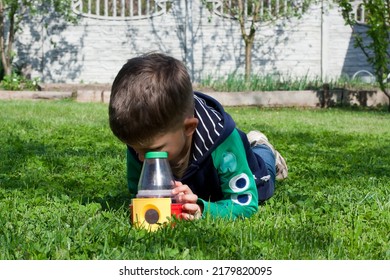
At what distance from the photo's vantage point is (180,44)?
15.7m

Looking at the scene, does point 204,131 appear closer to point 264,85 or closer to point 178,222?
point 178,222

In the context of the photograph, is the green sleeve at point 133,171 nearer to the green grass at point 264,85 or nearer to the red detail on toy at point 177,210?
the red detail on toy at point 177,210

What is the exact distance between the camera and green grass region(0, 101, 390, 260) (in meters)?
2.76

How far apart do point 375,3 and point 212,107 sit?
347 inches

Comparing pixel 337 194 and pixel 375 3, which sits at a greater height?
pixel 375 3

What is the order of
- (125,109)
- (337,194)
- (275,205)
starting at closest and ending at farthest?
(125,109) < (275,205) < (337,194)

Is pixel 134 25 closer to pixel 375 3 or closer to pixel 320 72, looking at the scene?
pixel 320 72

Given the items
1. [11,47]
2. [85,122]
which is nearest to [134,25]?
[11,47]

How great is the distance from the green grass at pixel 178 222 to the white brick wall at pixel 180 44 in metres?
8.33

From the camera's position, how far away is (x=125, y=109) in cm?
312

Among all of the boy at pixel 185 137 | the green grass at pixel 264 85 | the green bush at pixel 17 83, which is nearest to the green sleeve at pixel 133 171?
the boy at pixel 185 137

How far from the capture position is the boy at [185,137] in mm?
3154

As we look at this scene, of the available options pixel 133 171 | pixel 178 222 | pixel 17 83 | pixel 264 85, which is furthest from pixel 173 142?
pixel 17 83

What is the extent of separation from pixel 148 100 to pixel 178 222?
516mm
